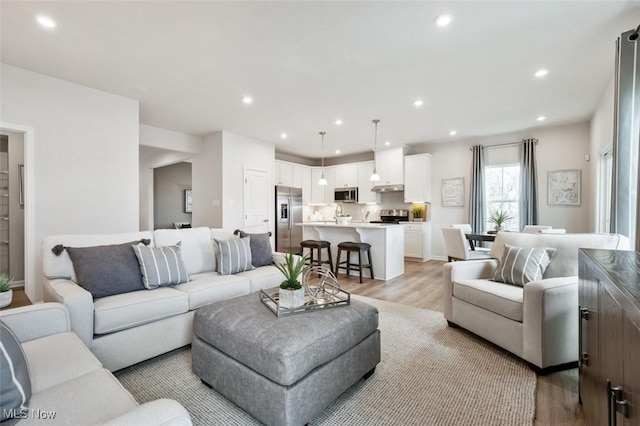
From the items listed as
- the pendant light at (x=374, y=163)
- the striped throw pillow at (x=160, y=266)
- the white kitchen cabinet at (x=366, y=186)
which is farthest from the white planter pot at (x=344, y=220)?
the striped throw pillow at (x=160, y=266)

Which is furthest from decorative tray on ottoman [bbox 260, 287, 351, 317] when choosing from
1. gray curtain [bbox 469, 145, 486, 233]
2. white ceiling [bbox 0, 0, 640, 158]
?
gray curtain [bbox 469, 145, 486, 233]

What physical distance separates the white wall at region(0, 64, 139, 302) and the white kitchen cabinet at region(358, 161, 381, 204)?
5148mm

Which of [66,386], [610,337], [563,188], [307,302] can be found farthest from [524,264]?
[563,188]

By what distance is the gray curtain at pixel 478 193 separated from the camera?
6.01 m

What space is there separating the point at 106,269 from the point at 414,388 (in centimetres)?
241

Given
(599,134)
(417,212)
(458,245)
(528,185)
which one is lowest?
(458,245)

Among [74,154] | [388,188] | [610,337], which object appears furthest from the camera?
[388,188]

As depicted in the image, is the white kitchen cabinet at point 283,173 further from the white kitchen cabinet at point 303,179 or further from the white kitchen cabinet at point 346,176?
the white kitchen cabinet at point 346,176

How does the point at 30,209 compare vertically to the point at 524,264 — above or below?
above

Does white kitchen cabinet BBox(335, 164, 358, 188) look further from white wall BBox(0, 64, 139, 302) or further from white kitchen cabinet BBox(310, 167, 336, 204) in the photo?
white wall BBox(0, 64, 139, 302)

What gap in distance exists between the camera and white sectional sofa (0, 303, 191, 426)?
80 cm

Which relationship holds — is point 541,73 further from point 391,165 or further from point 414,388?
point 391,165

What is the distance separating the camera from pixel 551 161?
5.40 metres

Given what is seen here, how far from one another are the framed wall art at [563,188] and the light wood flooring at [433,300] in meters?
2.46
